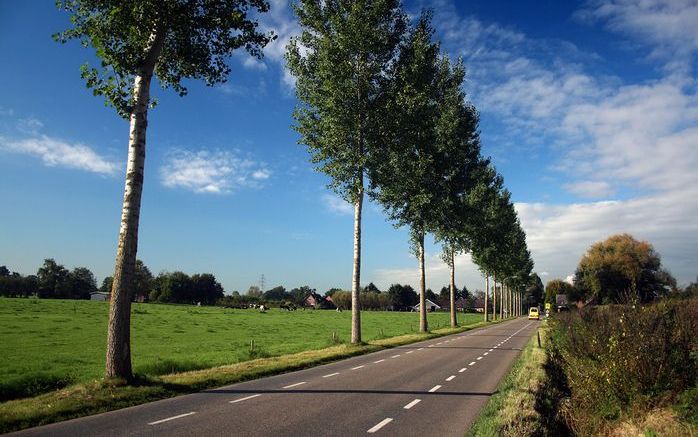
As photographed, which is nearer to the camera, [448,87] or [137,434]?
Result: [137,434]

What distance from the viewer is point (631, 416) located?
9.20m

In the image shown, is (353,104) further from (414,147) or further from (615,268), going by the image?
(615,268)

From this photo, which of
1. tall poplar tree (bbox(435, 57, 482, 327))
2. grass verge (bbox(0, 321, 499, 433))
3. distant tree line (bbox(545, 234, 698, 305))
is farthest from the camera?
distant tree line (bbox(545, 234, 698, 305))

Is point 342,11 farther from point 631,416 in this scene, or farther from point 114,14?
point 631,416

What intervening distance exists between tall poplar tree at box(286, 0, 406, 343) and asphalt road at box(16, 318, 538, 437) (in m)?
11.0

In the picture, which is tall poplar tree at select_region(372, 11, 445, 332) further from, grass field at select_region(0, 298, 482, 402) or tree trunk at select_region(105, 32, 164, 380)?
tree trunk at select_region(105, 32, 164, 380)

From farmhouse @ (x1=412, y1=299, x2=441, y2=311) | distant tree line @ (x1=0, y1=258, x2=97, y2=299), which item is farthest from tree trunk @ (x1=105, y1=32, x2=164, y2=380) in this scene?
farmhouse @ (x1=412, y1=299, x2=441, y2=311)

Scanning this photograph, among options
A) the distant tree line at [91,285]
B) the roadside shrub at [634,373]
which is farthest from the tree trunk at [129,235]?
the distant tree line at [91,285]

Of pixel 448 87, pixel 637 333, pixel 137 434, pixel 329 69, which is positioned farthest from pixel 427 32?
pixel 137 434

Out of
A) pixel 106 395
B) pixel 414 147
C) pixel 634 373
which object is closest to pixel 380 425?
pixel 634 373

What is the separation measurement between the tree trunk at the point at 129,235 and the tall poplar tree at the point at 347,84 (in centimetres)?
1245

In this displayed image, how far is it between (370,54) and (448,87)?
1270 cm

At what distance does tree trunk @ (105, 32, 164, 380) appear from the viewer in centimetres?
1203

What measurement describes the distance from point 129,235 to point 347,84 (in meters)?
15.7
